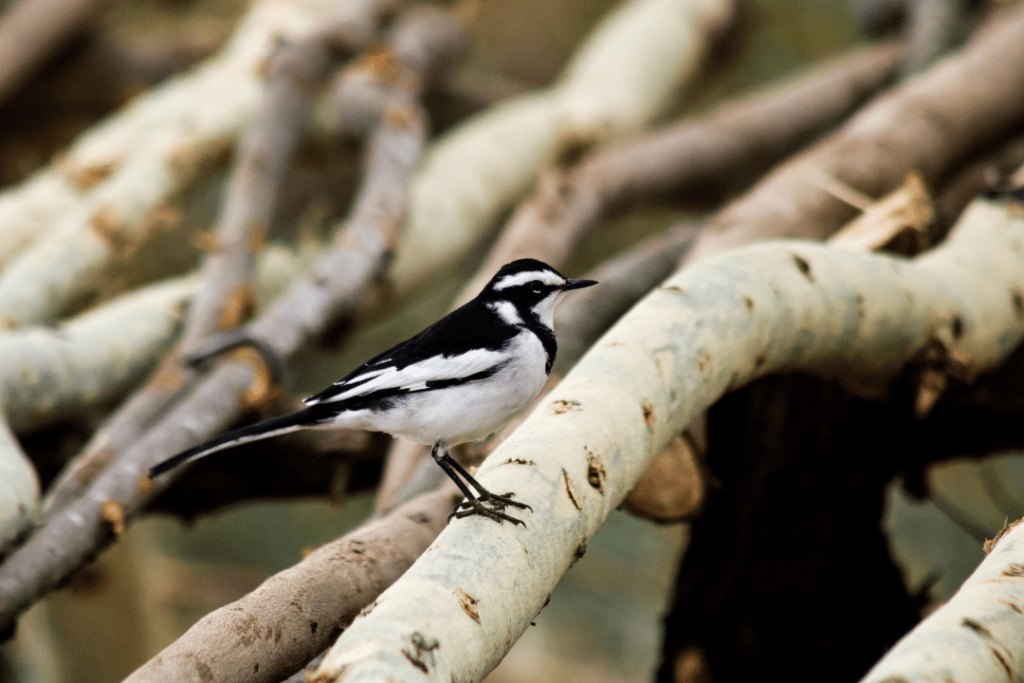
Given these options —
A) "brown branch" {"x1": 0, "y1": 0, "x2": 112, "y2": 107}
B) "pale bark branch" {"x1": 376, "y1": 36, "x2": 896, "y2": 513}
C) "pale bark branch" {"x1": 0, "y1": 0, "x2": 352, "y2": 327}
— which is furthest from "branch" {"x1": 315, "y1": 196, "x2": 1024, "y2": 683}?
"brown branch" {"x1": 0, "y1": 0, "x2": 112, "y2": 107}

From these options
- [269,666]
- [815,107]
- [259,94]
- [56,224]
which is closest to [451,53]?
[259,94]

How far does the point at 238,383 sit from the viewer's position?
128 inches

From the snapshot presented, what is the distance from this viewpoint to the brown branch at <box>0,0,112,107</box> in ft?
19.5

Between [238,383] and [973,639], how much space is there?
2.57m

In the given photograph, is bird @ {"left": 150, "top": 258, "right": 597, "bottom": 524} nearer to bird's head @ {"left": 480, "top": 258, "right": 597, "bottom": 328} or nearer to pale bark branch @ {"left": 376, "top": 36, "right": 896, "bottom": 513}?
bird's head @ {"left": 480, "top": 258, "right": 597, "bottom": 328}

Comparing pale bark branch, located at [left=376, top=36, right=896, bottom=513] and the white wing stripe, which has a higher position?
the white wing stripe

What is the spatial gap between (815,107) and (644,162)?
1659 mm

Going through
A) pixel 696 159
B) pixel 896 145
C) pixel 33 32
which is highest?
pixel 33 32

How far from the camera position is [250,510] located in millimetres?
11344

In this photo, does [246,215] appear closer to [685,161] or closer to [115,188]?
[115,188]

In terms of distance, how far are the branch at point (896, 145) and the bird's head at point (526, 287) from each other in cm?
126


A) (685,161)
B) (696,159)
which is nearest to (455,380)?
(685,161)

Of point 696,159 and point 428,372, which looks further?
point 696,159

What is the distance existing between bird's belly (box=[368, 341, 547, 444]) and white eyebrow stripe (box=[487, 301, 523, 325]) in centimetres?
15
